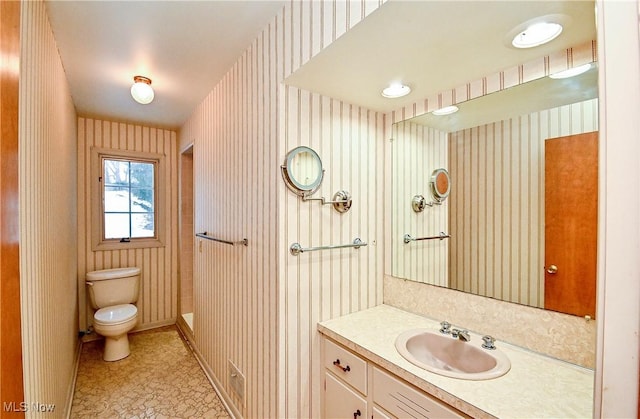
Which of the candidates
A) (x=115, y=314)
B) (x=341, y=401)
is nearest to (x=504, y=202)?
(x=341, y=401)

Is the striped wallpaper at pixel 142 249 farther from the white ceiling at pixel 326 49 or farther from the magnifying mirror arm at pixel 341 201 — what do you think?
the magnifying mirror arm at pixel 341 201

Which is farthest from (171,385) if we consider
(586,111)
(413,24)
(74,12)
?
(586,111)

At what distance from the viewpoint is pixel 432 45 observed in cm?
111

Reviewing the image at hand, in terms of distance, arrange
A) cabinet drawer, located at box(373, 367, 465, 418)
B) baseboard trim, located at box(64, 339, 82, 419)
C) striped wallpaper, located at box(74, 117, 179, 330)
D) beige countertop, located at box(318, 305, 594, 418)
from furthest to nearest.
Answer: striped wallpaper, located at box(74, 117, 179, 330) < baseboard trim, located at box(64, 339, 82, 419) < cabinet drawer, located at box(373, 367, 465, 418) < beige countertop, located at box(318, 305, 594, 418)

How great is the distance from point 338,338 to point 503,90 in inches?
53.7

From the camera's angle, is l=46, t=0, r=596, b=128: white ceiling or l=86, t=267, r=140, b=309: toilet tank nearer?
l=46, t=0, r=596, b=128: white ceiling

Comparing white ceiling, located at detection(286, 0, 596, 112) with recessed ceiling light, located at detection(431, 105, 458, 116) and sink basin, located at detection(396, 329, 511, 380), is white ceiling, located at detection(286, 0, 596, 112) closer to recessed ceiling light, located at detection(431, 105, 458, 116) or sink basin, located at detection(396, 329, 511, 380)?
recessed ceiling light, located at detection(431, 105, 458, 116)

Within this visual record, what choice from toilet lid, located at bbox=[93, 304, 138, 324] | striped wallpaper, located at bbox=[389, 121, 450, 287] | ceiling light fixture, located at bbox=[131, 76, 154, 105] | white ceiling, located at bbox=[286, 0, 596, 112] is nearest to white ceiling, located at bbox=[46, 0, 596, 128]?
white ceiling, located at bbox=[286, 0, 596, 112]

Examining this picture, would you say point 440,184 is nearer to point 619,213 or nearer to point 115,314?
point 619,213

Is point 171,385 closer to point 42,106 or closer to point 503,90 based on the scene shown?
point 42,106

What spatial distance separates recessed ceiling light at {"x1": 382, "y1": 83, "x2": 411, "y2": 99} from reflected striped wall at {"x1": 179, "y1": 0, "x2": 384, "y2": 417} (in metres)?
0.23

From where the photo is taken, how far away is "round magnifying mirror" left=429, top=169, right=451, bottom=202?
1.59 m

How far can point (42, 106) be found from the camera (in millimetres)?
1339

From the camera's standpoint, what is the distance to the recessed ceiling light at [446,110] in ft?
4.86
